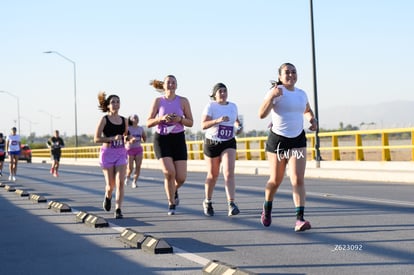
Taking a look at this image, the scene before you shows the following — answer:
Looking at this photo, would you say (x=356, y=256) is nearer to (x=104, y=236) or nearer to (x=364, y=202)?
(x=104, y=236)

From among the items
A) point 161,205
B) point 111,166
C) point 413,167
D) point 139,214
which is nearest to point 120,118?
point 111,166

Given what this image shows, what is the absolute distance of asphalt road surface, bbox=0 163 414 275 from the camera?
676 cm

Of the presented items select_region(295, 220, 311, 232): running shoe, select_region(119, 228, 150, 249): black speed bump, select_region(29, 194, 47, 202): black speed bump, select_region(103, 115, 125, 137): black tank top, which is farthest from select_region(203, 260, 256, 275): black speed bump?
select_region(29, 194, 47, 202): black speed bump

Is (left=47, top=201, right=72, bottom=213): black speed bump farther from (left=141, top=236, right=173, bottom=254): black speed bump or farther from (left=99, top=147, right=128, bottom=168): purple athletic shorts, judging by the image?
(left=141, top=236, right=173, bottom=254): black speed bump

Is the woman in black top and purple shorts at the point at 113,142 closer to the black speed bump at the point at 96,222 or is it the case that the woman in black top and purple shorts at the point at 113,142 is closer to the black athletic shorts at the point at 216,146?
the black speed bump at the point at 96,222

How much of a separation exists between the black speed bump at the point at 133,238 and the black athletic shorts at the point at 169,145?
256 centimetres

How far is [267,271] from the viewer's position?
20.9 ft

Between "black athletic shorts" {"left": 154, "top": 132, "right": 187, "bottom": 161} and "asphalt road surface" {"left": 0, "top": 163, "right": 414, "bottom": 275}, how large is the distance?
906 millimetres

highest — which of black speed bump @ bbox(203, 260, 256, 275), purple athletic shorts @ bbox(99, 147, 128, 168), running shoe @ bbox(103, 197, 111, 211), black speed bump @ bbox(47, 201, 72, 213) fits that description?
purple athletic shorts @ bbox(99, 147, 128, 168)

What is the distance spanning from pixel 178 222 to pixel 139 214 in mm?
1601

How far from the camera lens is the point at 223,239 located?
852cm

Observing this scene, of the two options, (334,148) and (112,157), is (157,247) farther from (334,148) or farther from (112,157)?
(334,148)

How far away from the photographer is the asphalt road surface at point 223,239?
6.76 meters

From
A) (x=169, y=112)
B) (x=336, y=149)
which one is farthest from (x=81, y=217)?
(x=336, y=149)
